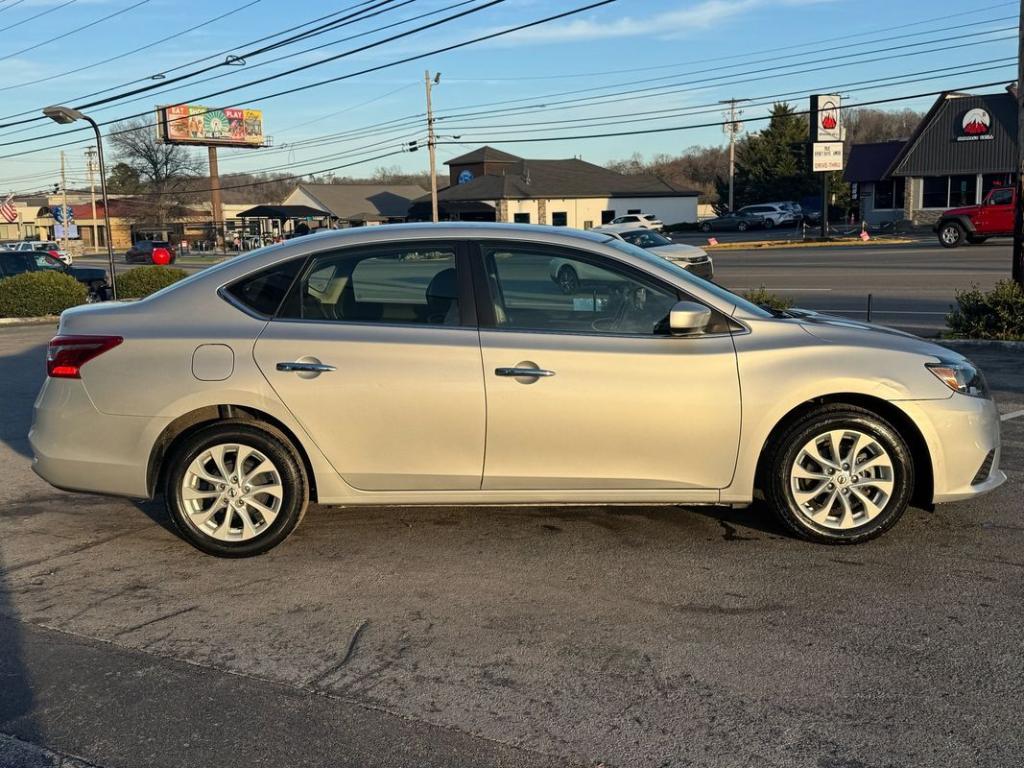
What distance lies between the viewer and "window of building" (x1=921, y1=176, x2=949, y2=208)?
2067 inches

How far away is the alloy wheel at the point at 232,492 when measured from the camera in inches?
201

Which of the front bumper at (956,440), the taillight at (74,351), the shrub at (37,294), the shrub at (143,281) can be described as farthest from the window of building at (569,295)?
the shrub at (37,294)

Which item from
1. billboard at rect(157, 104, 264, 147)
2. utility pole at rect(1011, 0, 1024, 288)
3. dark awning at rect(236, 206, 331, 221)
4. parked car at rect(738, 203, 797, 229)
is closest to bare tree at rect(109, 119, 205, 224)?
billboard at rect(157, 104, 264, 147)

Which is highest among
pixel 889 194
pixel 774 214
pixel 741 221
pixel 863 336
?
pixel 889 194

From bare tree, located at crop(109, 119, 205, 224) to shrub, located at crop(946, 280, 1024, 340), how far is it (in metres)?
92.3

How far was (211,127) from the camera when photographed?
3735 inches

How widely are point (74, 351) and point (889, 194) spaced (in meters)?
58.7

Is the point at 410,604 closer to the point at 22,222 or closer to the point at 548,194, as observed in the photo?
the point at 548,194

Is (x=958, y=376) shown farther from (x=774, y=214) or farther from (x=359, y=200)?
(x=359, y=200)

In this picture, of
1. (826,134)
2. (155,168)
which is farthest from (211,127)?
(826,134)

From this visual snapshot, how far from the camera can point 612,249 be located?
17.0 feet

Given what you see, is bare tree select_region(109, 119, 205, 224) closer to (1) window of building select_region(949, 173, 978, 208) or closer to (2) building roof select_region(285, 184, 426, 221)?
(2) building roof select_region(285, 184, 426, 221)

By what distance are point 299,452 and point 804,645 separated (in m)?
2.72

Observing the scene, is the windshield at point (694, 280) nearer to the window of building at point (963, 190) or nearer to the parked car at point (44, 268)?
the parked car at point (44, 268)
